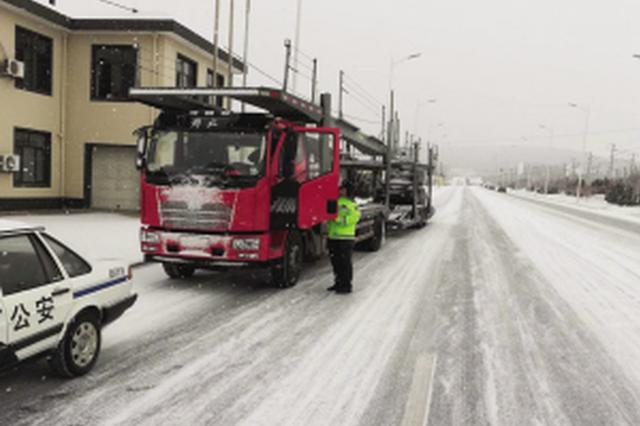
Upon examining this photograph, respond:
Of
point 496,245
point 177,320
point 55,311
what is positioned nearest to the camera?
point 55,311

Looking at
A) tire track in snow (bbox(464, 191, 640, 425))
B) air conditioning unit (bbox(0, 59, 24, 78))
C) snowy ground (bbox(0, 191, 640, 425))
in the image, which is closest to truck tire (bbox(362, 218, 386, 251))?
snowy ground (bbox(0, 191, 640, 425))

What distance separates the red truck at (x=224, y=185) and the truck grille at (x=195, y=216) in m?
0.02

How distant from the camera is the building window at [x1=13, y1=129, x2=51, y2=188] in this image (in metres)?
19.6

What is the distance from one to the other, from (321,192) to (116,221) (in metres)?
10.9

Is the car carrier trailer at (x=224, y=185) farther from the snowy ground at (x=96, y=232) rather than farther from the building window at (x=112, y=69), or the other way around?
the building window at (x=112, y=69)

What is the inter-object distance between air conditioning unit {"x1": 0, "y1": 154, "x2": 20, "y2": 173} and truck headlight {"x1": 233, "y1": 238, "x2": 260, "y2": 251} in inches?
533

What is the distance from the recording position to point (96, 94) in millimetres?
21688

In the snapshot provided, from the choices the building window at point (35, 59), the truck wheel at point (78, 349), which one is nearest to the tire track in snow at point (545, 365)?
the truck wheel at point (78, 349)

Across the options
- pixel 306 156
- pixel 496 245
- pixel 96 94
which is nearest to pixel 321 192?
pixel 306 156

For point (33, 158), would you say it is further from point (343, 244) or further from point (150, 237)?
point (343, 244)

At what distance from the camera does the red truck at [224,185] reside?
8.38m

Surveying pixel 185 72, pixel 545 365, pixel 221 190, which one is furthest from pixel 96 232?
pixel 545 365

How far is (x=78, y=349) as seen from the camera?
5094 mm

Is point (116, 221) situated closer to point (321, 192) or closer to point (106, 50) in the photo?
point (106, 50)
